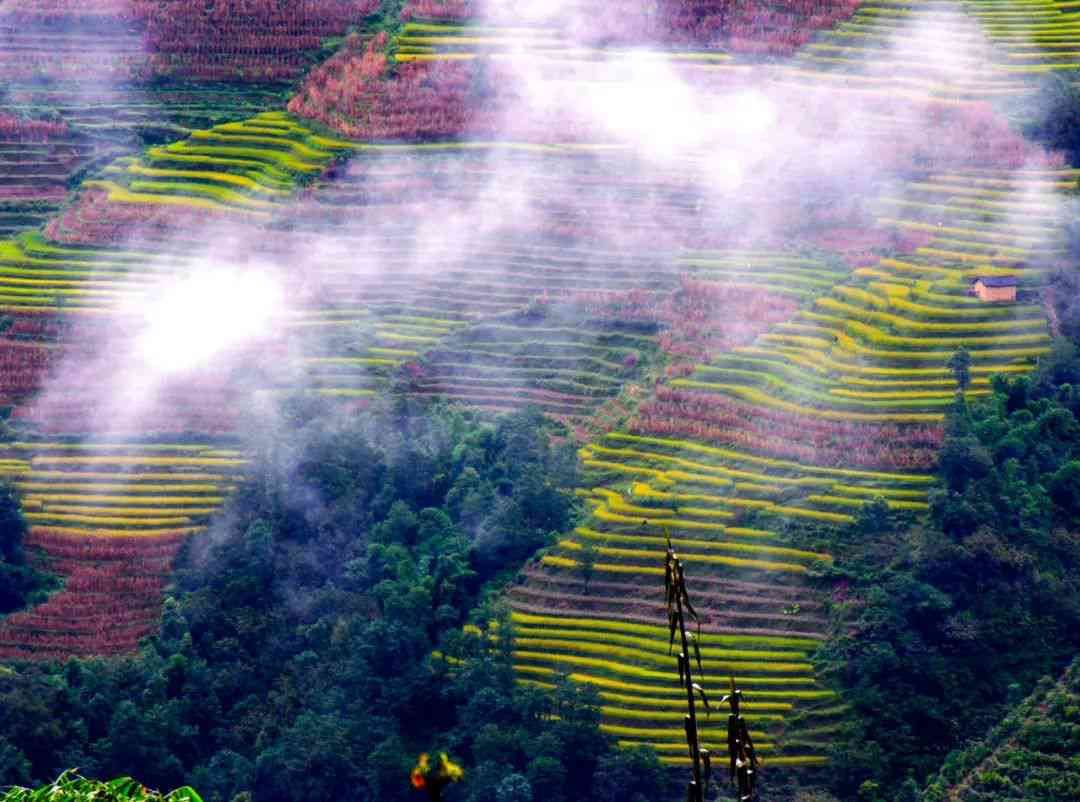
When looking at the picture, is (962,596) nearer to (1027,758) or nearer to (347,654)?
(1027,758)

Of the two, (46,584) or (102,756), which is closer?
(102,756)

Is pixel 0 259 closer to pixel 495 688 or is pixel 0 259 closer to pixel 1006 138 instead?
pixel 495 688

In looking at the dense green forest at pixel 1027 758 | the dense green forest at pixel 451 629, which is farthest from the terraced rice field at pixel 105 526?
the dense green forest at pixel 1027 758

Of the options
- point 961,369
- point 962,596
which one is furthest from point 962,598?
point 961,369

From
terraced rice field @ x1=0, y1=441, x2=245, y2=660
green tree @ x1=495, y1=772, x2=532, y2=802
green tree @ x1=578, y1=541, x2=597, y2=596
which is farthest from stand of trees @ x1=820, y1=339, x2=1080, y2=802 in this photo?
terraced rice field @ x1=0, y1=441, x2=245, y2=660

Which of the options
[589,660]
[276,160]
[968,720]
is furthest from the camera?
[276,160]

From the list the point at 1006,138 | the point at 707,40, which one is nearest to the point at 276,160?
the point at 707,40
